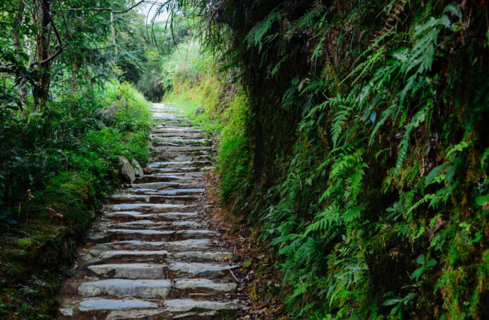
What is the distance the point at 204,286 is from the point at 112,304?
102cm

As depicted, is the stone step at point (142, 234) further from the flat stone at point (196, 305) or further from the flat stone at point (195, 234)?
the flat stone at point (196, 305)

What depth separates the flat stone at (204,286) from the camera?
4.07 metres

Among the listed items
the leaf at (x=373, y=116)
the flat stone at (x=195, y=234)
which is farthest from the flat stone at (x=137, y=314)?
the leaf at (x=373, y=116)

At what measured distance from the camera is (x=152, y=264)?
461cm

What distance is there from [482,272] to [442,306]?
33 centimetres

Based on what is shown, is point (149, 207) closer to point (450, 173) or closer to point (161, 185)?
point (161, 185)

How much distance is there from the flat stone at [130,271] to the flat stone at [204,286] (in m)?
0.37

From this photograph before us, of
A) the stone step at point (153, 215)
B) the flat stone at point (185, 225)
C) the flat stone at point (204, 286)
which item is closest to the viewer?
the flat stone at point (204, 286)

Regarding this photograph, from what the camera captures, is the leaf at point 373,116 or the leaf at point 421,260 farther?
the leaf at point 373,116

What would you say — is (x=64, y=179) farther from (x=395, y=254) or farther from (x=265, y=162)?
(x=395, y=254)

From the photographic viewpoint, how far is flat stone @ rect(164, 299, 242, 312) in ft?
12.1

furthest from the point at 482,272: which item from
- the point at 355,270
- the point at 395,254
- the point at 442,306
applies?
the point at 355,270

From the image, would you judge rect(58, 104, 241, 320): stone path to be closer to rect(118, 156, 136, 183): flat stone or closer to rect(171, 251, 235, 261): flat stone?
rect(171, 251, 235, 261): flat stone

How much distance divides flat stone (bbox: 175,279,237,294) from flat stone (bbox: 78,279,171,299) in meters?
0.16
